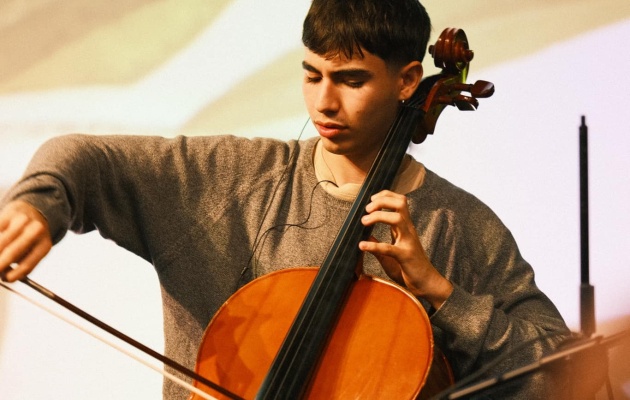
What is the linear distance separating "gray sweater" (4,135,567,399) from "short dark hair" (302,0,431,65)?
0.19m

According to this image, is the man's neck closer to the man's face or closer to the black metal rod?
the man's face

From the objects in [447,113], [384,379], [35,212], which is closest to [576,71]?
[447,113]

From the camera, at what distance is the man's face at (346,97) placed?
1.29 metres

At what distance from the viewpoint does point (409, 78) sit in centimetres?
138

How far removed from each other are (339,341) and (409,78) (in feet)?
1.46

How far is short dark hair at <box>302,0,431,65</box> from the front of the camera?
1.29 m

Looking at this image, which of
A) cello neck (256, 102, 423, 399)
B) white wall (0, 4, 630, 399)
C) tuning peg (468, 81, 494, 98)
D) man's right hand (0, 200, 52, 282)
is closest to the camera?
man's right hand (0, 200, 52, 282)

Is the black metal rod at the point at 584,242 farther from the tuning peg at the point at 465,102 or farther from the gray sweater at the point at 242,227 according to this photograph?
the tuning peg at the point at 465,102

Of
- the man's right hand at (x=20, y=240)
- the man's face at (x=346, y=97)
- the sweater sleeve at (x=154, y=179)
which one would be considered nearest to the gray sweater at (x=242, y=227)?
the sweater sleeve at (x=154, y=179)

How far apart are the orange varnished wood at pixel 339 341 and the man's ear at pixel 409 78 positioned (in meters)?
0.33

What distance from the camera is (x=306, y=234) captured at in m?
1.35

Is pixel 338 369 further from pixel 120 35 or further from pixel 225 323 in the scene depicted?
pixel 120 35

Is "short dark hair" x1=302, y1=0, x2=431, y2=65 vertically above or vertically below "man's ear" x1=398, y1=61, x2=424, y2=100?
above

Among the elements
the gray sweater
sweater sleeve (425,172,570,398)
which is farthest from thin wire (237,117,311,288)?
sweater sleeve (425,172,570,398)
